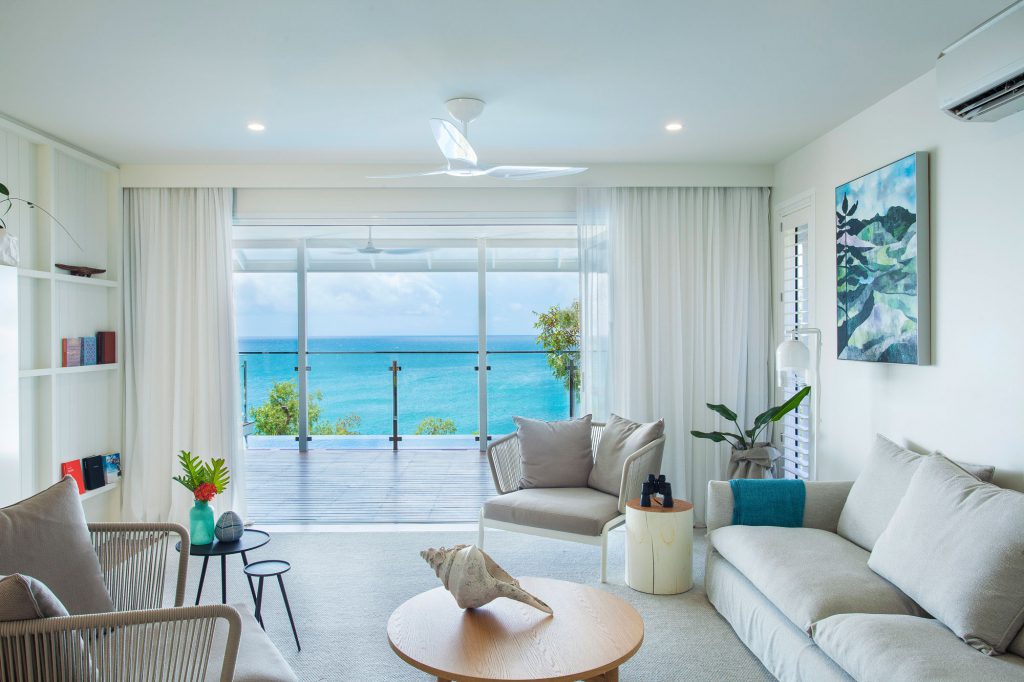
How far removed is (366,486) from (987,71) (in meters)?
5.47

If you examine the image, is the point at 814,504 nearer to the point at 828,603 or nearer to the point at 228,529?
the point at 828,603

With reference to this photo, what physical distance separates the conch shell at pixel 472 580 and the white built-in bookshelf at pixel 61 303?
2603mm

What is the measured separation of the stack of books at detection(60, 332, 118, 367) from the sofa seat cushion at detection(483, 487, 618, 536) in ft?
9.01

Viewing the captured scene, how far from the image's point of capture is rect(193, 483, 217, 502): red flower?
3.19m

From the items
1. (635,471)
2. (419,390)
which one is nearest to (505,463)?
(635,471)

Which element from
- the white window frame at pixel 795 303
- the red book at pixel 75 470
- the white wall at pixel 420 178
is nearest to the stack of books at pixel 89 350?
the red book at pixel 75 470

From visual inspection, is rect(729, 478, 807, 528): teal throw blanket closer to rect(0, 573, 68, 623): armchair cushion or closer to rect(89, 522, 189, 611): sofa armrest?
rect(89, 522, 189, 611): sofa armrest

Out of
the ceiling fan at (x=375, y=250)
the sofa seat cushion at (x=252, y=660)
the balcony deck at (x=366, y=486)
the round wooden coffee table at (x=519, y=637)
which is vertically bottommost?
the balcony deck at (x=366, y=486)

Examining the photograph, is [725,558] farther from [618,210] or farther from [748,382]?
[618,210]

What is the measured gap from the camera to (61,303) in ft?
14.4

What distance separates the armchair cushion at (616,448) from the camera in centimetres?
420

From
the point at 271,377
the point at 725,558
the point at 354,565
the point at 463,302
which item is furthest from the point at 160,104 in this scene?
the point at 271,377

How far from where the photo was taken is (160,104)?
363cm

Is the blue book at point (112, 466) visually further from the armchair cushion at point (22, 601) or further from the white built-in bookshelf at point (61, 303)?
the armchair cushion at point (22, 601)
